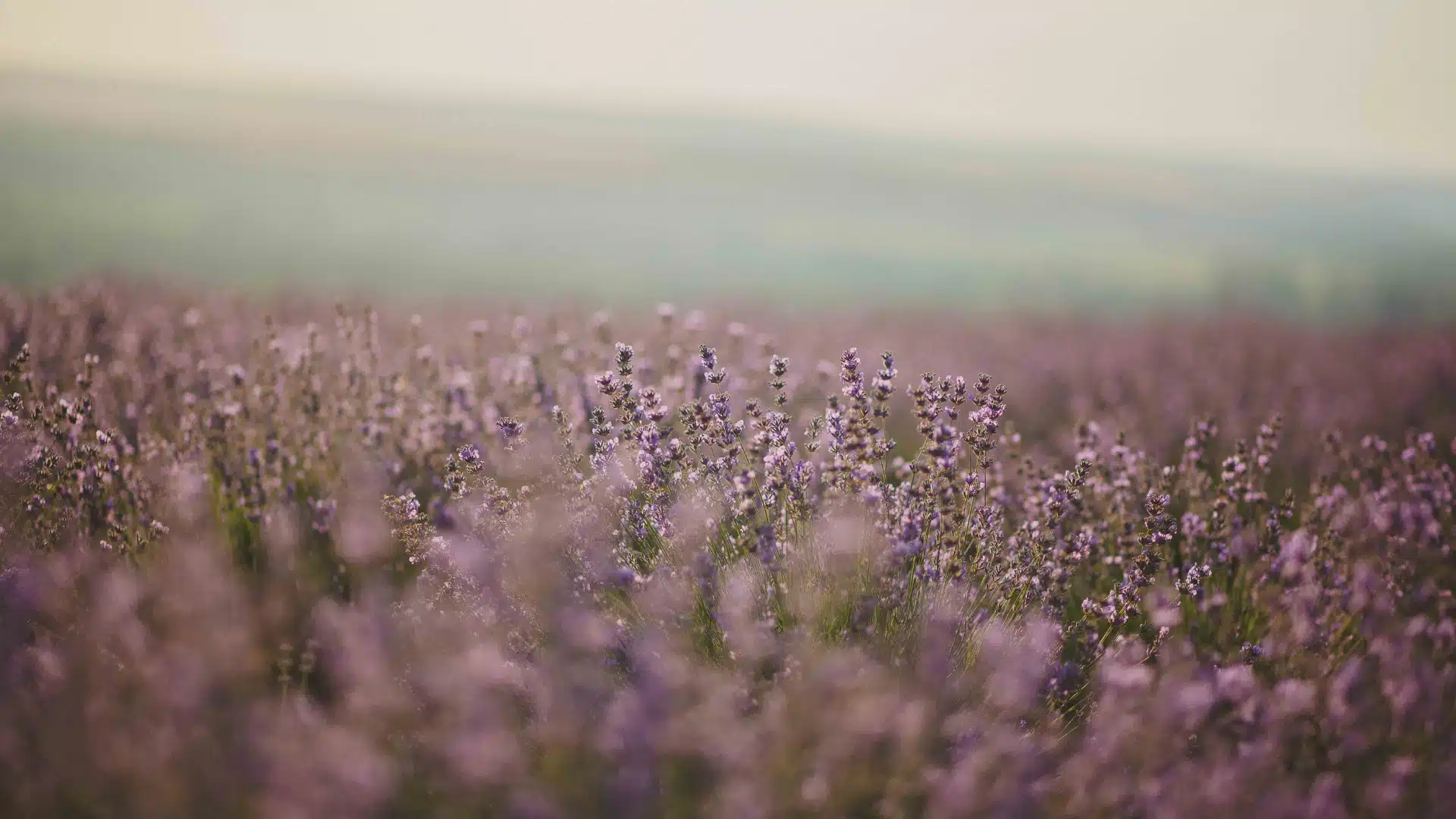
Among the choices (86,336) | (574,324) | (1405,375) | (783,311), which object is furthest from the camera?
(783,311)

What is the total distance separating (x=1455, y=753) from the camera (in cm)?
223

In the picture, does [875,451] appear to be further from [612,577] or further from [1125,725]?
[1125,725]

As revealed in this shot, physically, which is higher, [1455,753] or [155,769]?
[155,769]

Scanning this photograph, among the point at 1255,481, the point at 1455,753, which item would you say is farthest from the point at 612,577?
the point at 1255,481

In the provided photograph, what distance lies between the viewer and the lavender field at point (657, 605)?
171 cm

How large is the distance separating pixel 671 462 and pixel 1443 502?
3049mm

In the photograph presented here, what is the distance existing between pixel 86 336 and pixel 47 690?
138 inches

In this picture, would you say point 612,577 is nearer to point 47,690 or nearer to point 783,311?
point 47,690

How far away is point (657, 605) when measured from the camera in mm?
2578

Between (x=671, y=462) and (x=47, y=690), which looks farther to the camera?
(x=671, y=462)

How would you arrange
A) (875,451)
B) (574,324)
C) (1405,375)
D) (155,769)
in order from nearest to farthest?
(155,769)
(875,451)
(1405,375)
(574,324)

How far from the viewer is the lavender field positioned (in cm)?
171

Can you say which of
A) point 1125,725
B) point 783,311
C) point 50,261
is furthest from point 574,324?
point 50,261

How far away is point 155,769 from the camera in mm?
1572
